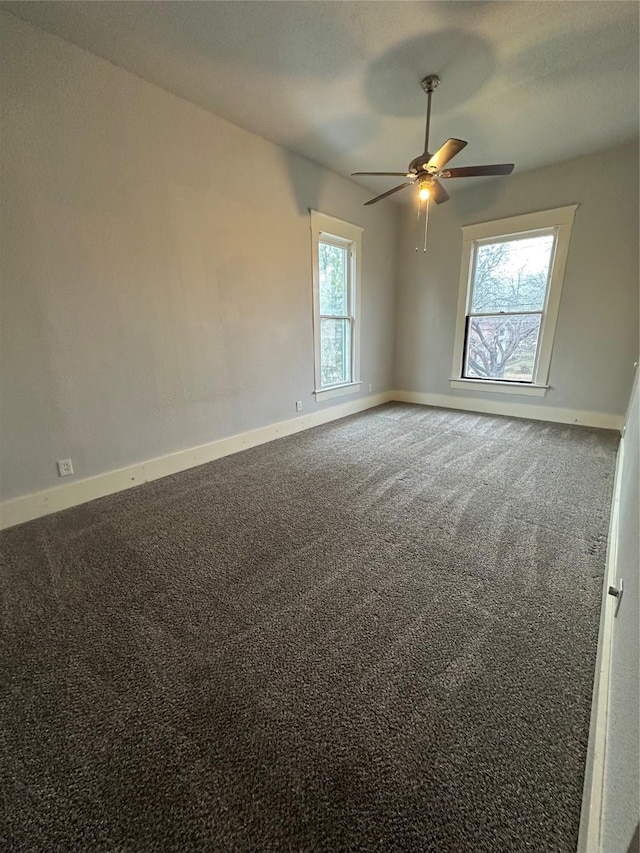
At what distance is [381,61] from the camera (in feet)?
7.07

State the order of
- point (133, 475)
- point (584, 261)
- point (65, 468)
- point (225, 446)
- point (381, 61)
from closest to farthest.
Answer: point (381, 61) → point (65, 468) → point (133, 475) → point (225, 446) → point (584, 261)

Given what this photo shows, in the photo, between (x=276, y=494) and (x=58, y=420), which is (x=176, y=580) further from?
(x=58, y=420)

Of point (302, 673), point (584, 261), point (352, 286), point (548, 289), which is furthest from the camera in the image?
point (352, 286)

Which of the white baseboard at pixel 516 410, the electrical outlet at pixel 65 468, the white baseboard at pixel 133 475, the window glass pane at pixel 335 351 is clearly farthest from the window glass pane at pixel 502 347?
the electrical outlet at pixel 65 468

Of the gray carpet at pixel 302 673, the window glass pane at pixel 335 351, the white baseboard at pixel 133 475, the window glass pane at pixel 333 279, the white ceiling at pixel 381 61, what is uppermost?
the white ceiling at pixel 381 61

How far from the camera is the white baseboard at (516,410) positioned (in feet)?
12.5

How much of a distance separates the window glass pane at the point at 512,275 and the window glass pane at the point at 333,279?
174 centimetres

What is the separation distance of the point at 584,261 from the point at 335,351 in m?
2.91

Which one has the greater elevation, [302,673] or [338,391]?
[338,391]

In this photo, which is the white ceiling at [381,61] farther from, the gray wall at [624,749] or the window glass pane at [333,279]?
the gray wall at [624,749]

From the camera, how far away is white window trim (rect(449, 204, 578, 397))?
370 centimetres

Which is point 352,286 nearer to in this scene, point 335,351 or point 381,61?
point 335,351

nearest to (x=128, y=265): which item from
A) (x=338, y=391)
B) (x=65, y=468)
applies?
(x=65, y=468)

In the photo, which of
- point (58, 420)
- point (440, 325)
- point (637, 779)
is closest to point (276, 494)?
point (58, 420)
